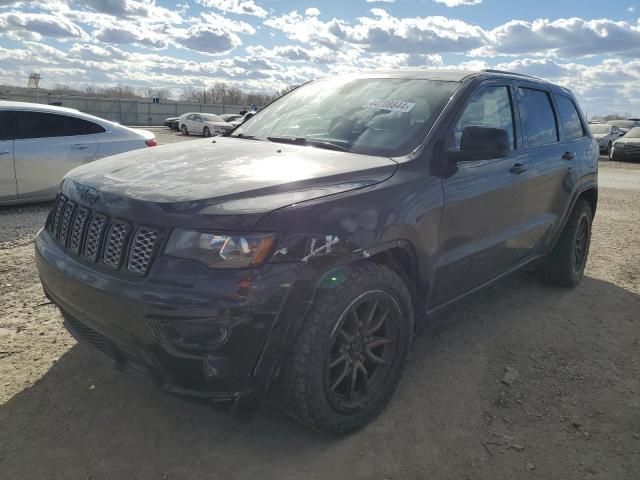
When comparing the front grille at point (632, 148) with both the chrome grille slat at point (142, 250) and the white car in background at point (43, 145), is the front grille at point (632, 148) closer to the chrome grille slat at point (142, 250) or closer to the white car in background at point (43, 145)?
the white car in background at point (43, 145)

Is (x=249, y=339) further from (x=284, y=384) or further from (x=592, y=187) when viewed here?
(x=592, y=187)

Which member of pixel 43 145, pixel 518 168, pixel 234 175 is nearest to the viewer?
pixel 234 175

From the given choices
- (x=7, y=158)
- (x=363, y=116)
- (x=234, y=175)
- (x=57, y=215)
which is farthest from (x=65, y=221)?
(x=7, y=158)

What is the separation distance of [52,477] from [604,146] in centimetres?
2689

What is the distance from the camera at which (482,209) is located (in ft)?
11.1

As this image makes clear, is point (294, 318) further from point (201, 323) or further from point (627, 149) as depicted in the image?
point (627, 149)

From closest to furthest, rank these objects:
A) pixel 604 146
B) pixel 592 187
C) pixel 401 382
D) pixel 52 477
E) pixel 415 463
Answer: pixel 52 477 < pixel 415 463 < pixel 401 382 < pixel 592 187 < pixel 604 146

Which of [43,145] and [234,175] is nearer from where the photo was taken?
[234,175]

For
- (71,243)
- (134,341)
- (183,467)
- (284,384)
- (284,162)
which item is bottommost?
(183,467)

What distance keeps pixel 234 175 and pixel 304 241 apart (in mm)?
562

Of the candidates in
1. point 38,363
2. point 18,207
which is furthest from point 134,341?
point 18,207

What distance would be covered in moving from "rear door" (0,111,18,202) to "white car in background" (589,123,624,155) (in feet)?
78.5

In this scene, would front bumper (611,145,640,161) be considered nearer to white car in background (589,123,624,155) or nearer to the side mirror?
white car in background (589,123,624,155)

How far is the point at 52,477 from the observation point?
7.68 ft
